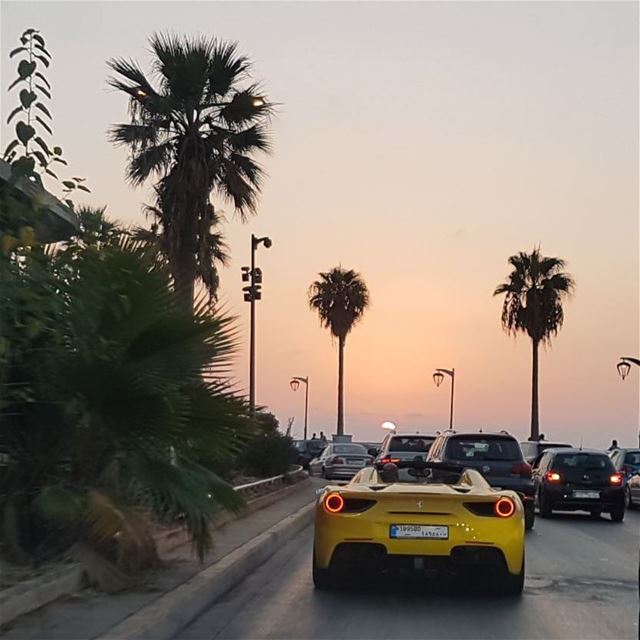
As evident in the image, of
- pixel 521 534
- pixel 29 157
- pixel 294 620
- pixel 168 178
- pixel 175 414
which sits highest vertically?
pixel 168 178

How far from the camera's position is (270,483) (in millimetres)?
25578

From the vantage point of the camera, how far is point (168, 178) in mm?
23656

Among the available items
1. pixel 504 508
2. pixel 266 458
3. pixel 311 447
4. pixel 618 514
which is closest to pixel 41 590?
pixel 504 508

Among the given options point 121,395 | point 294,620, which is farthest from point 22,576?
point 294,620

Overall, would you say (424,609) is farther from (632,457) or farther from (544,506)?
(632,457)

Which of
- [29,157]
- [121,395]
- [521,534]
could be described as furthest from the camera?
[521,534]

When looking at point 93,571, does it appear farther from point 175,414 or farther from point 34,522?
point 175,414

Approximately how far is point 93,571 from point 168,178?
49.8ft

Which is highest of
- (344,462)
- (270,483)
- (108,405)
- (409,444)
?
(108,405)

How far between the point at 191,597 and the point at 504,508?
3133 millimetres

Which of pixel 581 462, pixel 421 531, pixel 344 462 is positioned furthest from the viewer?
pixel 344 462

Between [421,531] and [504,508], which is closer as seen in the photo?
[421,531]

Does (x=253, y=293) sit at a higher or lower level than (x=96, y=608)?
higher

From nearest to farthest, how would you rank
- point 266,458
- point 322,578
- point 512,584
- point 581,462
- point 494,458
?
point 512,584, point 322,578, point 494,458, point 581,462, point 266,458
